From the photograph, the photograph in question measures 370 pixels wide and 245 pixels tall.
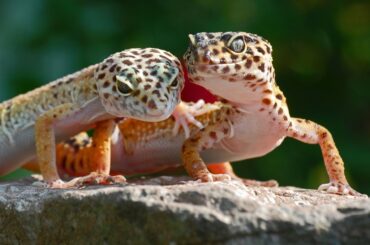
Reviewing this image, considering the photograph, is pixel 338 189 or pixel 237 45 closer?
pixel 237 45

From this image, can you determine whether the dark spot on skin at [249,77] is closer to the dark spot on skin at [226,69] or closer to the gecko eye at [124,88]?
the dark spot on skin at [226,69]

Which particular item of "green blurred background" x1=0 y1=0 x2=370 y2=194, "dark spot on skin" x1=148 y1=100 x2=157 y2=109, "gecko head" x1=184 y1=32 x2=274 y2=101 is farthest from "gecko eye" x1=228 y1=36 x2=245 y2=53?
"green blurred background" x1=0 y1=0 x2=370 y2=194

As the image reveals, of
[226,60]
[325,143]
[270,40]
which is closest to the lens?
[226,60]

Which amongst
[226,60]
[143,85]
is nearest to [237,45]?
[226,60]

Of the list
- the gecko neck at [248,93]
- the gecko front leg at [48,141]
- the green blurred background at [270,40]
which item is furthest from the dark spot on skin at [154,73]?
the green blurred background at [270,40]

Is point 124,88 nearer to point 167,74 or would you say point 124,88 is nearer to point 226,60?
point 167,74

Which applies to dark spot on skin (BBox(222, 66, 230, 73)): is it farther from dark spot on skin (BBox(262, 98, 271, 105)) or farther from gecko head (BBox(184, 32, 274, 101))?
dark spot on skin (BBox(262, 98, 271, 105))

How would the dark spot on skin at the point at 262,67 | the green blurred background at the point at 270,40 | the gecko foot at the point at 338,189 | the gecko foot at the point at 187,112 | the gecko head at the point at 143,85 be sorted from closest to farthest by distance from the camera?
the gecko head at the point at 143,85 < the dark spot on skin at the point at 262,67 < the gecko foot at the point at 338,189 < the gecko foot at the point at 187,112 < the green blurred background at the point at 270,40
